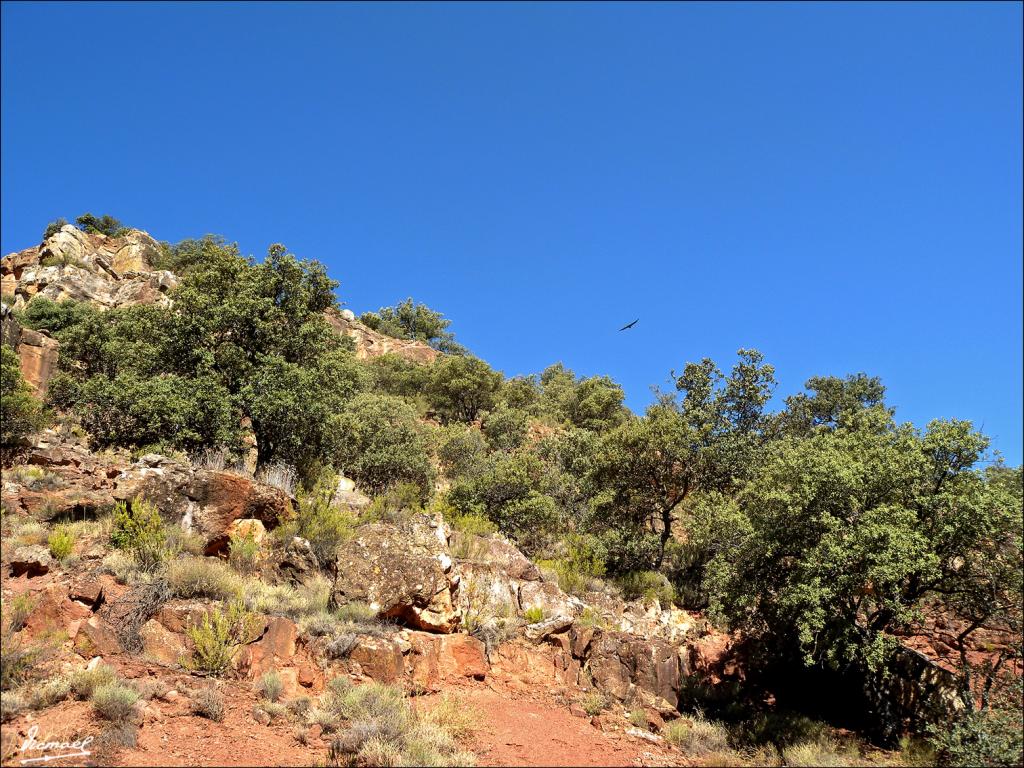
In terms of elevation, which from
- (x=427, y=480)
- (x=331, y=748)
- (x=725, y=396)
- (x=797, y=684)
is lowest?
(x=331, y=748)

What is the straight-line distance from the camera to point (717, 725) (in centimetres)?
1016

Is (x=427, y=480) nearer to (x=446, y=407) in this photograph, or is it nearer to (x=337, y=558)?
(x=337, y=558)

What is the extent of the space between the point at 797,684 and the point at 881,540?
4.34 m

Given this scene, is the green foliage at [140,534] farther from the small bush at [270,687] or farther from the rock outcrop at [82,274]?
the rock outcrop at [82,274]

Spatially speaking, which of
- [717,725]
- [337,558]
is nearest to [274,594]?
[337,558]

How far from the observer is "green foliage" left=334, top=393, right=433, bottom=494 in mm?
18391

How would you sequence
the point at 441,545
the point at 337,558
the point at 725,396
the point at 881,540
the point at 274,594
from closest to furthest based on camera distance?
the point at 881,540, the point at 274,594, the point at 337,558, the point at 441,545, the point at 725,396

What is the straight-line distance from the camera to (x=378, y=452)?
18641 mm

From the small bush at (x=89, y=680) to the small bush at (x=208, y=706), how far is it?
1041mm

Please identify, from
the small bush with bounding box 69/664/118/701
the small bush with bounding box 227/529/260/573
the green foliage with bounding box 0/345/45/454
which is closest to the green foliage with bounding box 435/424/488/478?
the small bush with bounding box 227/529/260/573

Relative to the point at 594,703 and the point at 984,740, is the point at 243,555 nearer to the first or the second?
the point at 594,703

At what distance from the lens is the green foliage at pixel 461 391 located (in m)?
33.2

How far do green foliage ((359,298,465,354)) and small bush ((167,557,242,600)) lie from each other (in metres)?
43.4

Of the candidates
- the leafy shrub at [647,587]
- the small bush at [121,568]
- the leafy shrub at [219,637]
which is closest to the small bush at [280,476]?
the small bush at [121,568]
